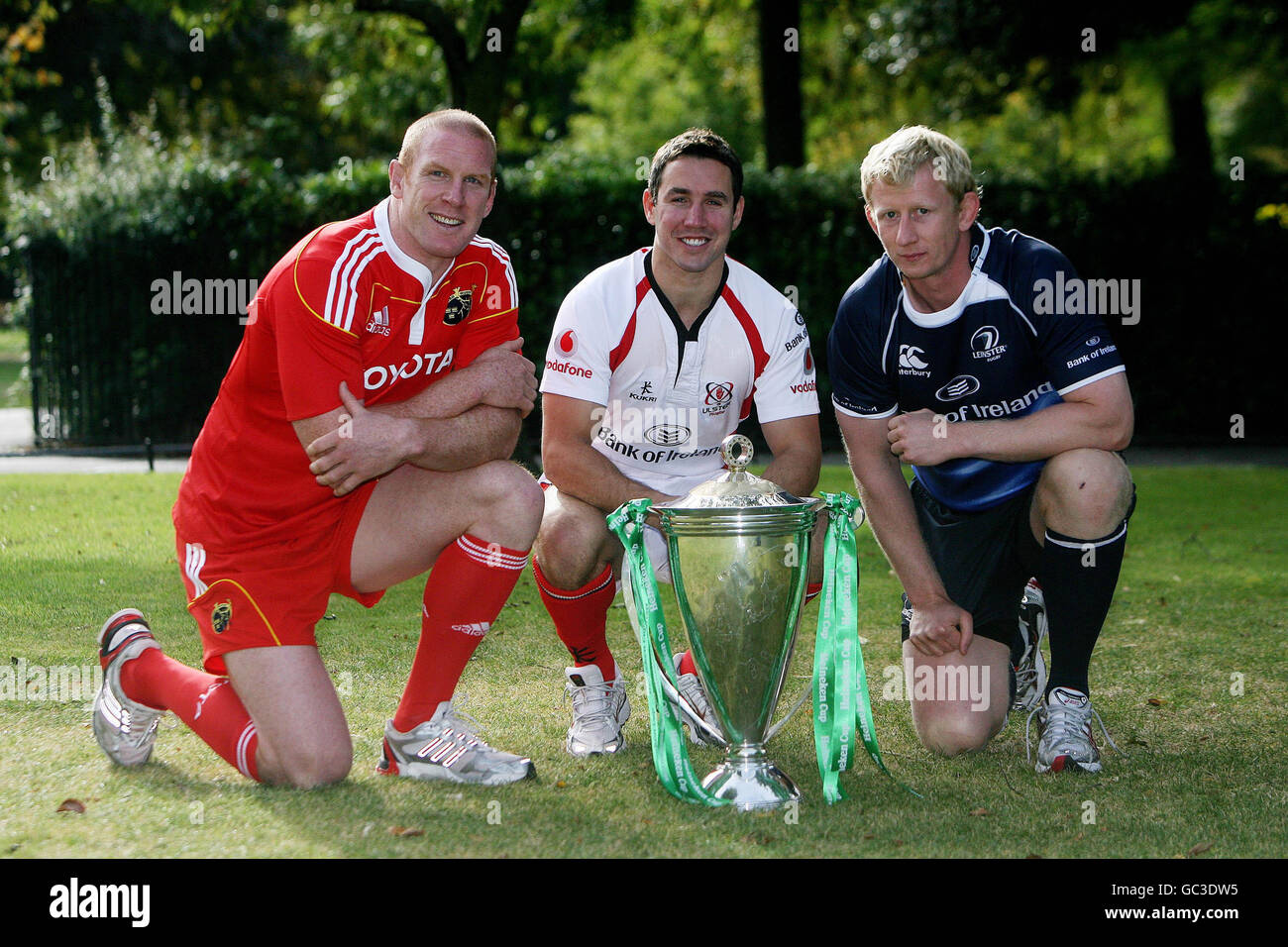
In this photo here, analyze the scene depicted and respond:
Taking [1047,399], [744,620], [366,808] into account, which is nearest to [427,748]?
[366,808]

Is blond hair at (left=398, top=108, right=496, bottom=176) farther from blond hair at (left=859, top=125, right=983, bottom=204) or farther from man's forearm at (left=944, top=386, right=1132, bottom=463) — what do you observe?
man's forearm at (left=944, top=386, right=1132, bottom=463)

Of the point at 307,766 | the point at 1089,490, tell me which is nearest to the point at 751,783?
the point at 307,766

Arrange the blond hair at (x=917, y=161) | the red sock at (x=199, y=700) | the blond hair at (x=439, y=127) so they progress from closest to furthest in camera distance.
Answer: the red sock at (x=199, y=700) < the blond hair at (x=917, y=161) < the blond hair at (x=439, y=127)

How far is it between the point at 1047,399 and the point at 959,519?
451mm

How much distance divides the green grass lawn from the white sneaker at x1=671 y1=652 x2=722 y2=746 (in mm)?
49

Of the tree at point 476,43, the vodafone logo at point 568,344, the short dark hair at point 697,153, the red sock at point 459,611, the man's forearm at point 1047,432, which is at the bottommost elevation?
the red sock at point 459,611

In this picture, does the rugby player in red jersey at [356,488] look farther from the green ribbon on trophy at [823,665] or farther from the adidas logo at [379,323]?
the green ribbon on trophy at [823,665]

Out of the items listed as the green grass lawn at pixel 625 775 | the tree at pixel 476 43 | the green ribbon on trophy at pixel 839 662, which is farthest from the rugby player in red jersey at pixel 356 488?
the tree at pixel 476 43

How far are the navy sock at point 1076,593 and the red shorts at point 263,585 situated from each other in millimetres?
2012

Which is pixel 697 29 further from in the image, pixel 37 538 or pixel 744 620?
pixel 744 620

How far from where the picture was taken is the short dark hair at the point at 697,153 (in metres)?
4.18

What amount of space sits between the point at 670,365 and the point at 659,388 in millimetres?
84

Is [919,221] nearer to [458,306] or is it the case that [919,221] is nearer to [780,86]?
[458,306]
